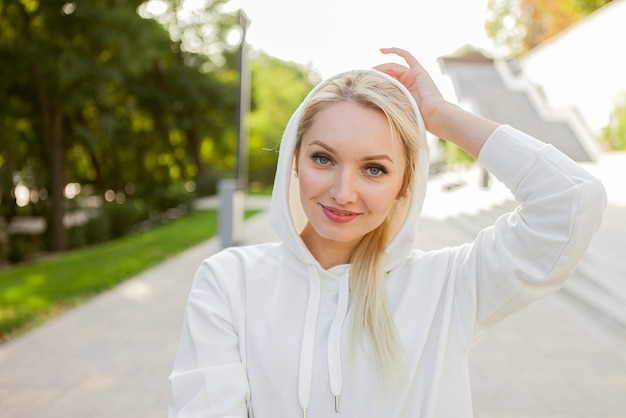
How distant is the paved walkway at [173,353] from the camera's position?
4031 mm

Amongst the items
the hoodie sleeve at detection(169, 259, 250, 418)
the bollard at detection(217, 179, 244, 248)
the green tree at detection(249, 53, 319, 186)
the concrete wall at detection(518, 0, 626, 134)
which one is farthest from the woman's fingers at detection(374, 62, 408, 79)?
the green tree at detection(249, 53, 319, 186)

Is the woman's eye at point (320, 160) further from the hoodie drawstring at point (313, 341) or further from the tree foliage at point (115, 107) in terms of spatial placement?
the tree foliage at point (115, 107)

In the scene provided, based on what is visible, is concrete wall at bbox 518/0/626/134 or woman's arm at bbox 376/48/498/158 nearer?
woman's arm at bbox 376/48/498/158

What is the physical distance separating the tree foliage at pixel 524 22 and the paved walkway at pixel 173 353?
27687 mm

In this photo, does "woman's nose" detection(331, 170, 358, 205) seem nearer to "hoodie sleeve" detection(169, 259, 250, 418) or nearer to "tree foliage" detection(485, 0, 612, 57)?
"hoodie sleeve" detection(169, 259, 250, 418)

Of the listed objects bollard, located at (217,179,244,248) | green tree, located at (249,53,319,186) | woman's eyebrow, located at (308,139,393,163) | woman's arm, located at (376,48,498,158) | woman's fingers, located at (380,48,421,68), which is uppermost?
woman's fingers, located at (380,48,421,68)

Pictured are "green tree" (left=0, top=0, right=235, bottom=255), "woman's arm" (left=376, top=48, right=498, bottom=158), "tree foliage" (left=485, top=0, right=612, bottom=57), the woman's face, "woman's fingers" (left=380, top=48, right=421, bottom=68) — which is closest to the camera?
the woman's face

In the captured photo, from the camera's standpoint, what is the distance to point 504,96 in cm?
1762

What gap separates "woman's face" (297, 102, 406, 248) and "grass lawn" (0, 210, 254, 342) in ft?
15.7

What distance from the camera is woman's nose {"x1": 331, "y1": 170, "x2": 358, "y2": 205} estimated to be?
1394 millimetres

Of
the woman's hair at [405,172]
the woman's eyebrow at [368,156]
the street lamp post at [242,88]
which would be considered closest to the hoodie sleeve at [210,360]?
the woman's hair at [405,172]

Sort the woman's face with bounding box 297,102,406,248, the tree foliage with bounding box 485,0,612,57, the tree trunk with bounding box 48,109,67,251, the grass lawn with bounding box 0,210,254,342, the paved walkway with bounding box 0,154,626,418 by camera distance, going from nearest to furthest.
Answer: the woman's face with bounding box 297,102,406,248
the paved walkway with bounding box 0,154,626,418
the grass lawn with bounding box 0,210,254,342
the tree trunk with bounding box 48,109,67,251
the tree foliage with bounding box 485,0,612,57

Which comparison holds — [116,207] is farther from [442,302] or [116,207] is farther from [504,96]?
[442,302]

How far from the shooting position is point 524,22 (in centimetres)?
3434
